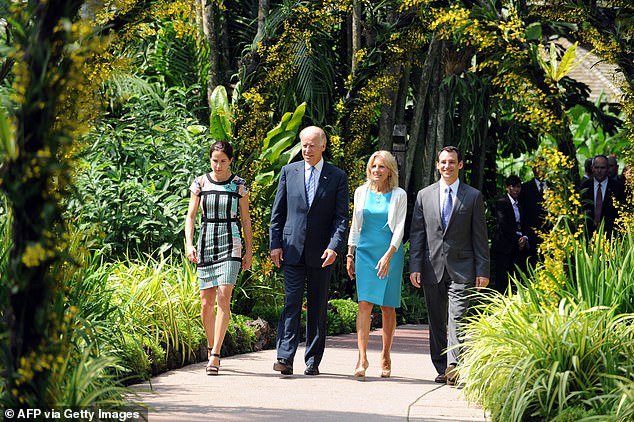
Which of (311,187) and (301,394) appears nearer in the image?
(301,394)

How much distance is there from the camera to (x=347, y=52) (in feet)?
54.7

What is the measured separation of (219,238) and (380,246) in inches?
53.6

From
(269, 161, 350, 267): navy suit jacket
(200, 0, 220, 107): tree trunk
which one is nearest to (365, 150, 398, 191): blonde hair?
(269, 161, 350, 267): navy suit jacket

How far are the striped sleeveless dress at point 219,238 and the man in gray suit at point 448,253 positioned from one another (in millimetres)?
1520

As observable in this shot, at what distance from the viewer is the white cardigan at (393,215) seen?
9.10 metres

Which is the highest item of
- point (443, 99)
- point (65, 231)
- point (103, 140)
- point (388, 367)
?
point (443, 99)

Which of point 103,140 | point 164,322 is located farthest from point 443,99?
point 164,322

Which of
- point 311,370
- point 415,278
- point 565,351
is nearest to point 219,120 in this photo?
point 415,278

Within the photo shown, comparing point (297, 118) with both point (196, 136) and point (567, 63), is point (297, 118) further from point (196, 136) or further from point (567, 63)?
point (567, 63)

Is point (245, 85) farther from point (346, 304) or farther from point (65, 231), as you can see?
point (65, 231)

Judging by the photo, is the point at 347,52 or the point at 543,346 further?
the point at 347,52

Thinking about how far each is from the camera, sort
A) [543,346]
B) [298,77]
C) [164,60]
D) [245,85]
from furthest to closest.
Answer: [164,60] → [298,77] → [245,85] → [543,346]

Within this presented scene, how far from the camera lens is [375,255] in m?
9.20

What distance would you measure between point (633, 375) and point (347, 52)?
36.4 ft
